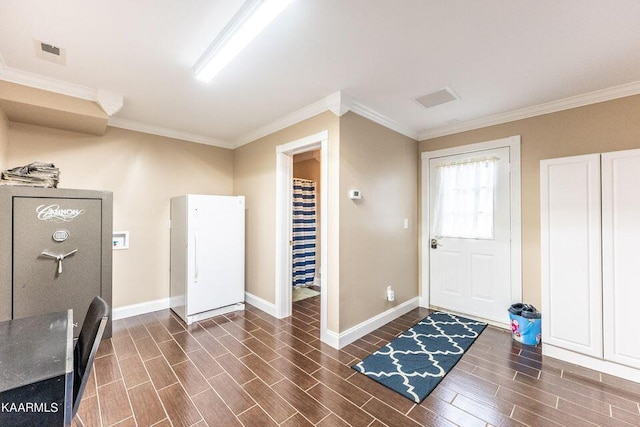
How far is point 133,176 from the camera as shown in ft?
11.5

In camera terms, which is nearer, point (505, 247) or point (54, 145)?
point (54, 145)

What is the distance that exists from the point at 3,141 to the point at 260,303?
321 cm

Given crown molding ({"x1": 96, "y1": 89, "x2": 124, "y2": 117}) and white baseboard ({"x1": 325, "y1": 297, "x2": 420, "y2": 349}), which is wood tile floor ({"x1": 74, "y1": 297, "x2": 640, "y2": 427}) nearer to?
white baseboard ({"x1": 325, "y1": 297, "x2": 420, "y2": 349})

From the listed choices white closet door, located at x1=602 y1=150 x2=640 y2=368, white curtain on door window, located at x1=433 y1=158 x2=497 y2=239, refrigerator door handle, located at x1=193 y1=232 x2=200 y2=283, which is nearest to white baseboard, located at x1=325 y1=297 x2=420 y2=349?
white curtain on door window, located at x1=433 y1=158 x2=497 y2=239

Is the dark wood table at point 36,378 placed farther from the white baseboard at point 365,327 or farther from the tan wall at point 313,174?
the tan wall at point 313,174

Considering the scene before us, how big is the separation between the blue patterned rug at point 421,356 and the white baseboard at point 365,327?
0.29 m

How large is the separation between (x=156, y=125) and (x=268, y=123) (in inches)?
60.5

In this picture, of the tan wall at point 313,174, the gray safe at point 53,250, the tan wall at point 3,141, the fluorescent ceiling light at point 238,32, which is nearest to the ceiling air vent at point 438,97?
the fluorescent ceiling light at point 238,32

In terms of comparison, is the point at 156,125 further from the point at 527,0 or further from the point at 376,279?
the point at 527,0

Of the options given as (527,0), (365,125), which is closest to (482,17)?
(527,0)

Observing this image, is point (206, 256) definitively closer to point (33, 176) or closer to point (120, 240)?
point (120, 240)

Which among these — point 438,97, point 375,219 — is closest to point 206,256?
point 375,219

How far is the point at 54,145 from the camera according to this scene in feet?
9.76

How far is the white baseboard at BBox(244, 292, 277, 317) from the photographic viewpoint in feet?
11.7
